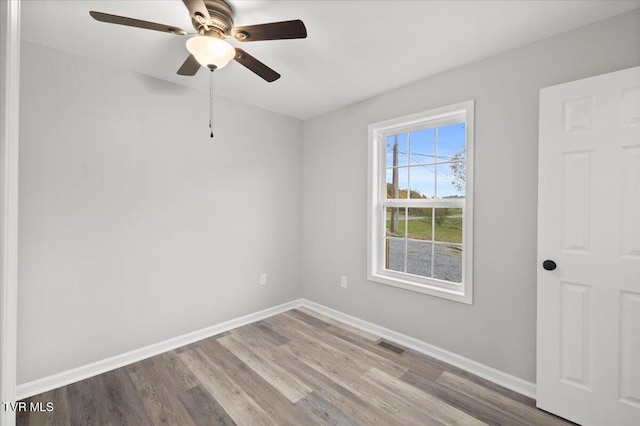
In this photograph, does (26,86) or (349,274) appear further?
(349,274)

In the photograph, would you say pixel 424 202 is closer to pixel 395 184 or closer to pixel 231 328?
pixel 395 184

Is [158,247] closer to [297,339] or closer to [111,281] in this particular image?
[111,281]

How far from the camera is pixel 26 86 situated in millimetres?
1981

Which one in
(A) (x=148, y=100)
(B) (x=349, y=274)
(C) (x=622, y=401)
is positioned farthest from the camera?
(B) (x=349, y=274)

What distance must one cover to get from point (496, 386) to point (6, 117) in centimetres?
A: 304

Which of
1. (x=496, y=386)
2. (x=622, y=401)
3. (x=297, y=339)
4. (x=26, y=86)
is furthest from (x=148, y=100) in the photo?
(x=622, y=401)

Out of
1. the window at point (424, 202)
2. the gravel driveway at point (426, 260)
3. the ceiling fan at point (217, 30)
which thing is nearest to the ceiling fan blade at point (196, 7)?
the ceiling fan at point (217, 30)

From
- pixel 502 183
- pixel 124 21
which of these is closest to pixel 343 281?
pixel 502 183

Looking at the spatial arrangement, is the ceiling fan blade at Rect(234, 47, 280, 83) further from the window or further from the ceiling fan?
the window

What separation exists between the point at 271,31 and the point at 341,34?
1.94 ft

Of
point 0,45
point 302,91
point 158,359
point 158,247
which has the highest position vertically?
point 302,91

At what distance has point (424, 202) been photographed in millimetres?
2721

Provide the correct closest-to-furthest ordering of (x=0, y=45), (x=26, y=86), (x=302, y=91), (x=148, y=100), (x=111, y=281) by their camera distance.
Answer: (x=0, y=45), (x=26, y=86), (x=111, y=281), (x=148, y=100), (x=302, y=91)

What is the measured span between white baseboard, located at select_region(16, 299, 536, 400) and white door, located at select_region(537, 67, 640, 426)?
307 millimetres
